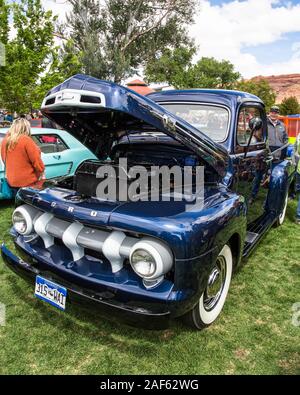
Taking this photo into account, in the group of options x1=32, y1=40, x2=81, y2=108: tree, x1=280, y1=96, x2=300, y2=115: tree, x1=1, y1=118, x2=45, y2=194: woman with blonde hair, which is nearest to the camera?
x1=1, y1=118, x2=45, y2=194: woman with blonde hair

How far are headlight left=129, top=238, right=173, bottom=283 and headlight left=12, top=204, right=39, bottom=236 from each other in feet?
3.75

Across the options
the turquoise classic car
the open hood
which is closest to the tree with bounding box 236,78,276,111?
the turquoise classic car

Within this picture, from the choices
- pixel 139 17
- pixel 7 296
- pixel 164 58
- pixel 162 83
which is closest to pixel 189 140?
pixel 7 296

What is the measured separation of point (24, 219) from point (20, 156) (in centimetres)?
178

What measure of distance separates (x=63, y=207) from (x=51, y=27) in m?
13.0

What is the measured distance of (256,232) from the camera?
148 inches

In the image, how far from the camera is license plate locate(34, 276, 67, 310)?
229cm

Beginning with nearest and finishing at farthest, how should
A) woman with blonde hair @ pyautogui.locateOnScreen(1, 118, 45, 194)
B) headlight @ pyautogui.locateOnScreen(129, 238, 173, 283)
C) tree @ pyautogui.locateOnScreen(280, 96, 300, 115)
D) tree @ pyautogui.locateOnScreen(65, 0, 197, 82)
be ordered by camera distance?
headlight @ pyautogui.locateOnScreen(129, 238, 173, 283), woman with blonde hair @ pyautogui.locateOnScreen(1, 118, 45, 194), tree @ pyautogui.locateOnScreen(65, 0, 197, 82), tree @ pyautogui.locateOnScreen(280, 96, 300, 115)

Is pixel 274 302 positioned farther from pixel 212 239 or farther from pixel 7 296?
pixel 7 296
